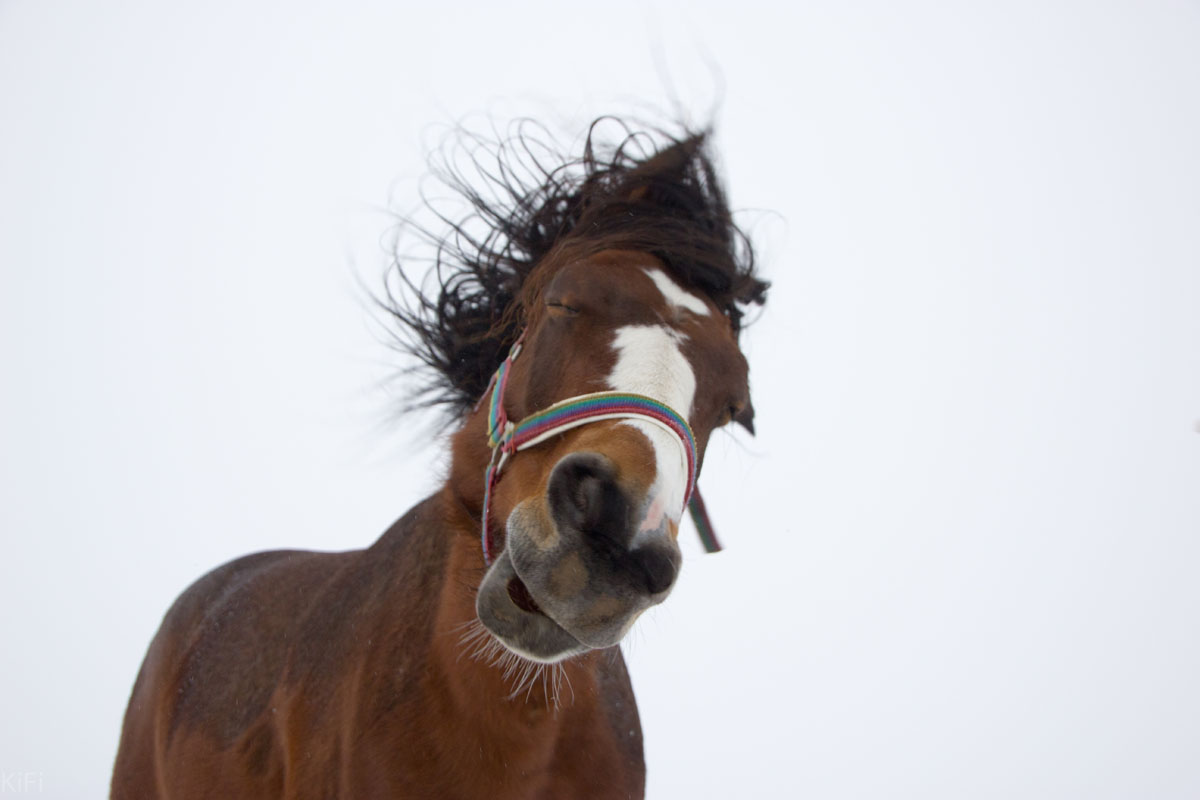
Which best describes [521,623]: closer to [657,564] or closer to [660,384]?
[657,564]

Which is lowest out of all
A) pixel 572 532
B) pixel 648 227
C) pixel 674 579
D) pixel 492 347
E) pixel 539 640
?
pixel 539 640

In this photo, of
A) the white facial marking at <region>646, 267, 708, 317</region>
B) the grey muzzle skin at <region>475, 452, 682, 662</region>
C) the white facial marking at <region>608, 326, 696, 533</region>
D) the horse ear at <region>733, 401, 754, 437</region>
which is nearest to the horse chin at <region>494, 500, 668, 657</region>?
the grey muzzle skin at <region>475, 452, 682, 662</region>

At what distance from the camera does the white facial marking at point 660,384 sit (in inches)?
64.5

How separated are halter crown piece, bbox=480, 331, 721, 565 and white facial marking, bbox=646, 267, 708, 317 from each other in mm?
442

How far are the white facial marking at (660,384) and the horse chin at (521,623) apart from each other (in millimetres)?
355

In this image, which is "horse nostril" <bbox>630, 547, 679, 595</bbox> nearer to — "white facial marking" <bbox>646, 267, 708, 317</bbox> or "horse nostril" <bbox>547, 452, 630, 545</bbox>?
"horse nostril" <bbox>547, 452, 630, 545</bbox>

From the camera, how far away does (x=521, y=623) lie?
→ 1.72 meters

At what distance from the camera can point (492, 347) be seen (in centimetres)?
300

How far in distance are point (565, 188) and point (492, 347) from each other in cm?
64

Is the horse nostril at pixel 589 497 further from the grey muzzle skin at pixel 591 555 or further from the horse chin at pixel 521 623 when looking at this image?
the horse chin at pixel 521 623

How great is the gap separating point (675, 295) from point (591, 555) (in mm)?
946

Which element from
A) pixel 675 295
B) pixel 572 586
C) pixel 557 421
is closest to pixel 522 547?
pixel 572 586

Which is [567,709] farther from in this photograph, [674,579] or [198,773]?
[198,773]

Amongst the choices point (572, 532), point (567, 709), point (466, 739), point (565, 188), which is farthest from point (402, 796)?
point (565, 188)
